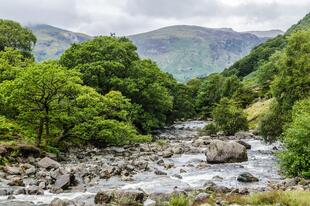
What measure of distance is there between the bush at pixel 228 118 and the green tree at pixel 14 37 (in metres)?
41.9

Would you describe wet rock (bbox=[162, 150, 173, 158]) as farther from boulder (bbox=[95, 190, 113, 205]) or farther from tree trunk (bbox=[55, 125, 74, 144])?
boulder (bbox=[95, 190, 113, 205])

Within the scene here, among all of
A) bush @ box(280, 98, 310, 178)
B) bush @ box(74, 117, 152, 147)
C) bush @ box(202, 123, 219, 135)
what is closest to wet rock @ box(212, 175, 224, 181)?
bush @ box(280, 98, 310, 178)

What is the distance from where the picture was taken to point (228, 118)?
79375 mm

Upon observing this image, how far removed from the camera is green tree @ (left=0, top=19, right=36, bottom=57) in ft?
299

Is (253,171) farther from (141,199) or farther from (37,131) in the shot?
(37,131)

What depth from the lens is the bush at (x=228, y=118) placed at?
3076 inches

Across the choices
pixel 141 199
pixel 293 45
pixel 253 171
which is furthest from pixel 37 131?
pixel 293 45

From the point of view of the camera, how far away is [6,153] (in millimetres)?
40812

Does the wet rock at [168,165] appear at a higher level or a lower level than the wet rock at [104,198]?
lower

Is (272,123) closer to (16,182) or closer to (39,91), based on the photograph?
(39,91)

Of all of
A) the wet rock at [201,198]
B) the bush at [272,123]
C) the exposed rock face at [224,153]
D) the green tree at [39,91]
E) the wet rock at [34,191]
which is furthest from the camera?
the bush at [272,123]

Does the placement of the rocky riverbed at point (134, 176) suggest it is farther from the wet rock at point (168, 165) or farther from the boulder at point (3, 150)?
the boulder at point (3, 150)

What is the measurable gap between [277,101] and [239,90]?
76.3m

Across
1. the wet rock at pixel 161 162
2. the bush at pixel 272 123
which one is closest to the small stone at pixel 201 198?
the wet rock at pixel 161 162
